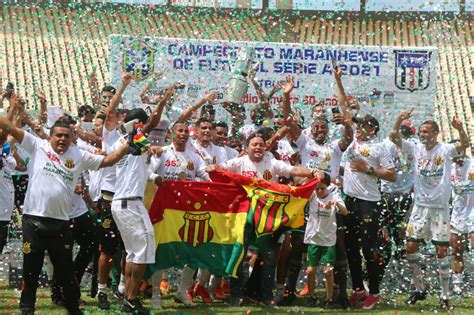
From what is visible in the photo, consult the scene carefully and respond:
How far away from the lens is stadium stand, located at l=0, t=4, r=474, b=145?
1922 centimetres

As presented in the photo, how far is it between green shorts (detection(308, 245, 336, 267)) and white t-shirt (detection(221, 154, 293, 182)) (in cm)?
82

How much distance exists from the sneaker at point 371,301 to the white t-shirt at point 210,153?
217 cm

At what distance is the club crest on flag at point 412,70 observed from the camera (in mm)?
14391

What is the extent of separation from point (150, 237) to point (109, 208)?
2.82 feet

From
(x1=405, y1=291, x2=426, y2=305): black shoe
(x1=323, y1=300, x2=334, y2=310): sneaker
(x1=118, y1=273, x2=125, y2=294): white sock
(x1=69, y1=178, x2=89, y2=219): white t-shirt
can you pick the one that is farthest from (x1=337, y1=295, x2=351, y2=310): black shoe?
(x1=69, y1=178, x2=89, y2=219): white t-shirt

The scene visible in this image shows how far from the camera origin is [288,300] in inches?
371

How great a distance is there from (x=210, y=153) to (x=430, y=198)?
2.44 meters

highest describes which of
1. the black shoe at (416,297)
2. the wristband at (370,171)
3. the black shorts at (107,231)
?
the wristband at (370,171)

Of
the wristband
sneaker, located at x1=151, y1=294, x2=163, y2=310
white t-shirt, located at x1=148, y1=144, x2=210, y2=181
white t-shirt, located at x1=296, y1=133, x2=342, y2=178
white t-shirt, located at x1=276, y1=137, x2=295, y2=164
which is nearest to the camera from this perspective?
sneaker, located at x1=151, y1=294, x2=163, y2=310

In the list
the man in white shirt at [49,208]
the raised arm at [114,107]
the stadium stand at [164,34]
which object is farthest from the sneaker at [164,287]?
the stadium stand at [164,34]

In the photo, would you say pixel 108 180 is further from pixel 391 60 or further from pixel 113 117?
pixel 391 60

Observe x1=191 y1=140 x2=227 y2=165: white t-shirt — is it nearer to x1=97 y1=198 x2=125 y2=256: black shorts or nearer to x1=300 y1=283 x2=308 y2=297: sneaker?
x1=97 y1=198 x2=125 y2=256: black shorts

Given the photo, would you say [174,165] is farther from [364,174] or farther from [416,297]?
A: [416,297]

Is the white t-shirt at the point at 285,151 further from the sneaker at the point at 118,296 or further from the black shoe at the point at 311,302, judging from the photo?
the sneaker at the point at 118,296
